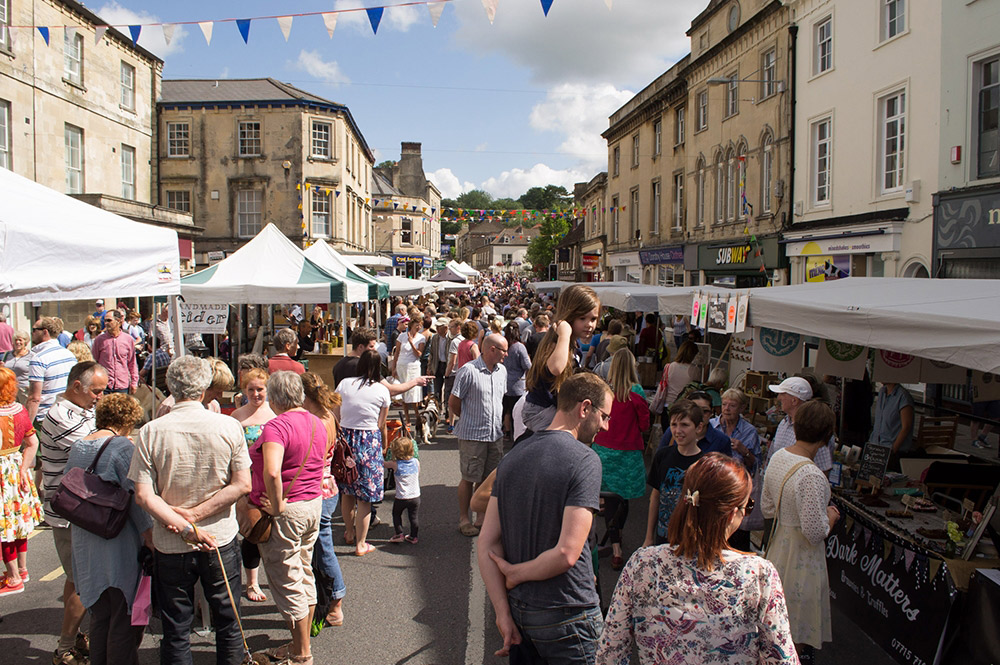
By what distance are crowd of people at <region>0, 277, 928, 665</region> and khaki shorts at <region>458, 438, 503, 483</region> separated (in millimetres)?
20

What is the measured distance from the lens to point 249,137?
31.1m

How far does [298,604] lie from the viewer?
4.05 m

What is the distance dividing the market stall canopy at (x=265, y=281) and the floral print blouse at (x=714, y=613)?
8.31 meters

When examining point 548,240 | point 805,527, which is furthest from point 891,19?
point 548,240

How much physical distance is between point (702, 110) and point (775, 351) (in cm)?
1963

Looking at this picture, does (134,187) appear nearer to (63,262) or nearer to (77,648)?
(63,262)

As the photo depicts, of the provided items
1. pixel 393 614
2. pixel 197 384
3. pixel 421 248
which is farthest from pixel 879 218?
pixel 421 248

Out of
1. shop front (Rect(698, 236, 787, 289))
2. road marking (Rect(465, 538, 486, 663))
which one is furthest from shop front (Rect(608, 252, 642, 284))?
road marking (Rect(465, 538, 486, 663))

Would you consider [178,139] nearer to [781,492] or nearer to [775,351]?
[775,351]

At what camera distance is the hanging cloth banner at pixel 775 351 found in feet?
22.8

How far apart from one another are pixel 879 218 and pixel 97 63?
22.8 metres

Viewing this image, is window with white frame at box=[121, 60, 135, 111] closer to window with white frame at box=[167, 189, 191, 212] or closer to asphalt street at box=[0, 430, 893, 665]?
window with white frame at box=[167, 189, 191, 212]

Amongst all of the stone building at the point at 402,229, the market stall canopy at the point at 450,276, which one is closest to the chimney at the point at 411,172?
the stone building at the point at 402,229

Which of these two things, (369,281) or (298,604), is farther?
(369,281)
